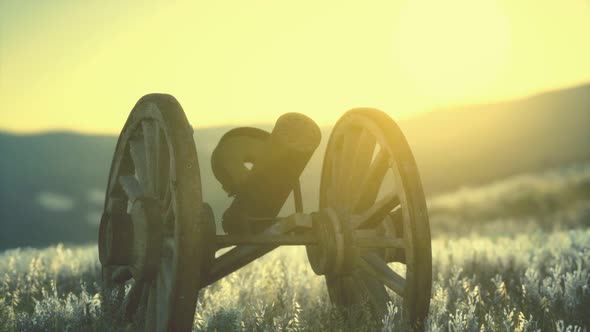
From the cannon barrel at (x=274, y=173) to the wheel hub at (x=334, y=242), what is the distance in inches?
15.3

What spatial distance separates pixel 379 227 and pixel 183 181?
171 cm

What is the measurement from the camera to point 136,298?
4.68 m

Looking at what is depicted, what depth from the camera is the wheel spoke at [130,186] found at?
4.85 m

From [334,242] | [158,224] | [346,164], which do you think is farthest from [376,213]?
[158,224]

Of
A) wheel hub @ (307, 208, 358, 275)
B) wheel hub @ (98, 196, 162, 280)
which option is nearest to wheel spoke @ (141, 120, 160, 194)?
wheel hub @ (98, 196, 162, 280)

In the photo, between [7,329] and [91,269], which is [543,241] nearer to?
[91,269]

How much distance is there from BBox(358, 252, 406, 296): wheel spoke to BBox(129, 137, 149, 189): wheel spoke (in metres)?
1.65

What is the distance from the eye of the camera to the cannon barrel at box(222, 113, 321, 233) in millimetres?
4648

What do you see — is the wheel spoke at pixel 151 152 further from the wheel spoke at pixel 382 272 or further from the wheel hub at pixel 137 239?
the wheel spoke at pixel 382 272

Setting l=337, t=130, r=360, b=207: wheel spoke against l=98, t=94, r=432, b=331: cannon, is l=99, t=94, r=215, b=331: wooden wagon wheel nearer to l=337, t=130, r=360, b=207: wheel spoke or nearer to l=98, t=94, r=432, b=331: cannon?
l=98, t=94, r=432, b=331: cannon

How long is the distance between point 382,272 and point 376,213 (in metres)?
0.41

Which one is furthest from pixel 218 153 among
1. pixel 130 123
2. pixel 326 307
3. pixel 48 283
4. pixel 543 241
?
pixel 543 241

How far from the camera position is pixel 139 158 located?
489 cm

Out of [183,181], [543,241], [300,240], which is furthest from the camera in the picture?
[543,241]
